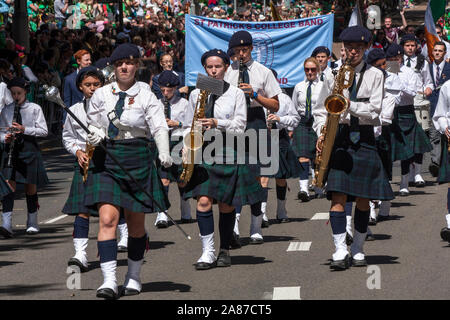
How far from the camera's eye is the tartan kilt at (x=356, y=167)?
9.56 m

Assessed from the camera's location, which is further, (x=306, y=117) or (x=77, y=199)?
(x=306, y=117)

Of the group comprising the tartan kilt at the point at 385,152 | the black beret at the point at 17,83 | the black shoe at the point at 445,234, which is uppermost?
the black beret at the point at 17,83

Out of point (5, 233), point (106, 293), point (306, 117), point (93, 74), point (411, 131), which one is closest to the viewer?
point (106, 293)

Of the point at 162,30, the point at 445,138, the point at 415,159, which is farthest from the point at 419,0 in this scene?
the point at 445,138

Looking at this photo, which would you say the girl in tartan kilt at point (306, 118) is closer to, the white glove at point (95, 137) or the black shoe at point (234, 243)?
the black shoe at point (234, 243)

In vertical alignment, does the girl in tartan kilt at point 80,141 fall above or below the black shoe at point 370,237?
above

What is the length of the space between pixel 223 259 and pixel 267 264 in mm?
409

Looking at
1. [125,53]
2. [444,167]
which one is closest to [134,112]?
[125,53]

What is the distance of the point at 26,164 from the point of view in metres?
12.6

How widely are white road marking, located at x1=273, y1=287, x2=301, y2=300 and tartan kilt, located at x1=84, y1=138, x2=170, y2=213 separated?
3.64ft

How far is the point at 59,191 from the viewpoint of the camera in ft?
54.2

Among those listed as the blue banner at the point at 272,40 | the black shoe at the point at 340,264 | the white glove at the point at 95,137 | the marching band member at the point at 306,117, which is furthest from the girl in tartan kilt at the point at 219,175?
the blue banner at the point at 272,40

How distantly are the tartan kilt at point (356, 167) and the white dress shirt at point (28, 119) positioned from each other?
4057mm

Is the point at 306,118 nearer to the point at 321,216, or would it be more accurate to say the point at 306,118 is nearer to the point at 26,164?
the point at 321,216
